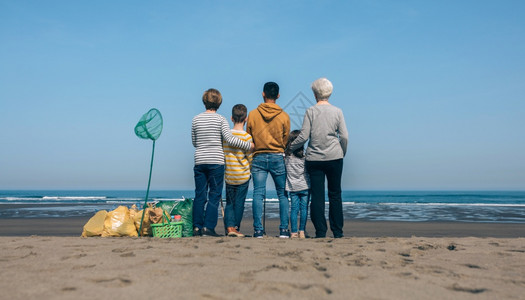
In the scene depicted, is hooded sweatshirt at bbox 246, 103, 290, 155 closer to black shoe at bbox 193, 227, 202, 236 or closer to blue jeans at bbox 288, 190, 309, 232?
blue jeans at bbox 288, 190, 309, 232

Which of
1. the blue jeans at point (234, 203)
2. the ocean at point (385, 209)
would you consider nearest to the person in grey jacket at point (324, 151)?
the blue jeans at point (234, 203)

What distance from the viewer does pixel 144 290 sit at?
2438 mm

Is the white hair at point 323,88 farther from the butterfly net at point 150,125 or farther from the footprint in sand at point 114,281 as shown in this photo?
the footprint in sand at point 114,281

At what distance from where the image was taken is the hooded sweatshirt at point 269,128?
5.07 m

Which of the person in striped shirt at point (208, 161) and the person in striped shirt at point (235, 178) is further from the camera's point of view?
the person in striped shirt at point (235, 178)

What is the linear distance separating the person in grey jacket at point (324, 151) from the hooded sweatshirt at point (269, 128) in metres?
0.27

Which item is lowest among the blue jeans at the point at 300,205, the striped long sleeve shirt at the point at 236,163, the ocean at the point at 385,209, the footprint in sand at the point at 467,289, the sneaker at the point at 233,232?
the ocean at the point at 385,209

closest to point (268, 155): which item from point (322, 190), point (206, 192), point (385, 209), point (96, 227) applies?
point (322, 190)

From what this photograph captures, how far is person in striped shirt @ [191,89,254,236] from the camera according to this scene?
16.5 ft

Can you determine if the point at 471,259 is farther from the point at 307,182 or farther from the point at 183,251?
the point at 183,251

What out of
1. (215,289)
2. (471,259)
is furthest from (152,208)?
(471,259)

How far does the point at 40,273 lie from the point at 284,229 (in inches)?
116

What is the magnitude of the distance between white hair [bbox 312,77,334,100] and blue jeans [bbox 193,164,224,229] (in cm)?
163

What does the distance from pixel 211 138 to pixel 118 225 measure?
1.77 metres
